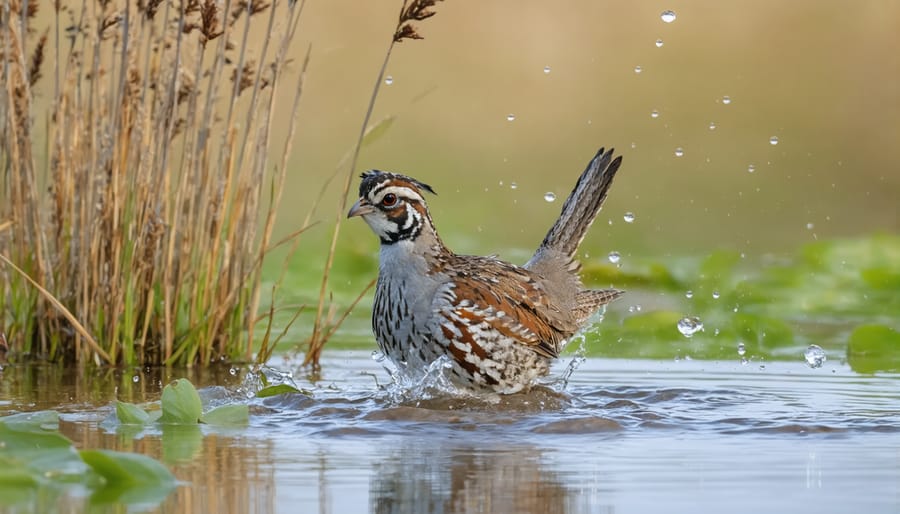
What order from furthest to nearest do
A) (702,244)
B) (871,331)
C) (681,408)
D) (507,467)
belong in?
(702,244) < (871,331) < (681,408) < (507,467)

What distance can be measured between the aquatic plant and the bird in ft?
3.65

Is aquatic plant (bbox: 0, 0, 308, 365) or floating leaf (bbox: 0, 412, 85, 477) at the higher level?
aquatic plant (bbox: 0, 0, 308, 365)

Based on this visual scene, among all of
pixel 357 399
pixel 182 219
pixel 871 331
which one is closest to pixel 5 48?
pixel 182 219

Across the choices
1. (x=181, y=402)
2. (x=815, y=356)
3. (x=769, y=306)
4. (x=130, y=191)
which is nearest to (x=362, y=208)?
(x=181, y=402)

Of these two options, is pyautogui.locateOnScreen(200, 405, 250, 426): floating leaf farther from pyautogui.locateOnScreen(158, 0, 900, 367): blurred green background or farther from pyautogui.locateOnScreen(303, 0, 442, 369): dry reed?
pyautogui.locateOnScreen(158, 0, 900, 367): blurred green background

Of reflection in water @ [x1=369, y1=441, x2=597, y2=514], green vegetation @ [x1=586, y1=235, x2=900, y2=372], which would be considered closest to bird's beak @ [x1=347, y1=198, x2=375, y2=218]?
reflection in water @ [x1=369, y1=441, x2=597, y2=514]

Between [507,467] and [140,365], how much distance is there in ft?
11.9

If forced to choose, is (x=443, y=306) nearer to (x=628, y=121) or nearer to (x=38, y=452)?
(x=38, y=452)

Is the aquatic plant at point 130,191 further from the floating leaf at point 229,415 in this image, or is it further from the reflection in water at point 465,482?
the reflection in water at point 465,482

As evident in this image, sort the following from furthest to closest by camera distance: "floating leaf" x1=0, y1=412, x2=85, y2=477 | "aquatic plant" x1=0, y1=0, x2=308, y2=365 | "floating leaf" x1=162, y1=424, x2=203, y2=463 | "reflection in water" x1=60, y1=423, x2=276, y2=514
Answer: "aquatic plant" x1=0, y1=0, x2=308, y2=365 < "floating leaf" x1=162, y1=424, x2=203, y2=463 < "floating leaf" x1=0, y1=412, x2=85, y2=477 < "reflection in water" x1=60, y1=423, x2=276, y2=514

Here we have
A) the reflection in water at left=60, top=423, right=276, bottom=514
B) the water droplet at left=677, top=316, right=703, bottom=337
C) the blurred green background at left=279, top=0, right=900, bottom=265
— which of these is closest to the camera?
the reflection in water at left=60, top=423, right=276, bottom=514

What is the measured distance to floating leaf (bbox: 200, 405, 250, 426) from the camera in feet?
22.2

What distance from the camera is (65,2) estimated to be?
348 inches

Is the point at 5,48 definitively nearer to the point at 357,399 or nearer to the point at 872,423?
the point at 357,399
